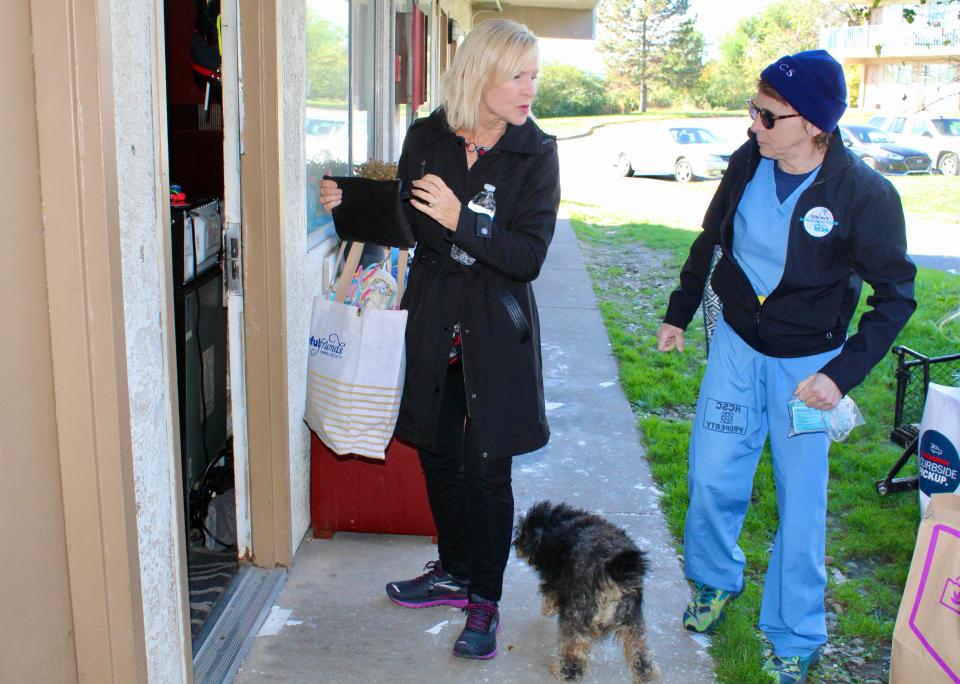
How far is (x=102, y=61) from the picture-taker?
79.0 inches

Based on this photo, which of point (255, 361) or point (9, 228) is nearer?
point (9, 228)

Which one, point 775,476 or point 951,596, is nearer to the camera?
point 951,596

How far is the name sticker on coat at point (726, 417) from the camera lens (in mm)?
3273

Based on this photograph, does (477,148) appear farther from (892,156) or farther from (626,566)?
(892,156)

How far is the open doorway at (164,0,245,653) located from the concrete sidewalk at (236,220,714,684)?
0.32 m

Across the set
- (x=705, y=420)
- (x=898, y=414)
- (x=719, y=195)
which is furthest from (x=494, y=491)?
(x=898, y=414)

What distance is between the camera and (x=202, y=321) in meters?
4.06

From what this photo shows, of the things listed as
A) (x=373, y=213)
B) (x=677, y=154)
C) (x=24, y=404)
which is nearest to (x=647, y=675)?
(x=373, y=213)

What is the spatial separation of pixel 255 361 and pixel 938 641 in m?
2.38

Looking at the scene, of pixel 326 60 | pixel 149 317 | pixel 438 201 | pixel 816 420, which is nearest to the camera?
pixel 149 317

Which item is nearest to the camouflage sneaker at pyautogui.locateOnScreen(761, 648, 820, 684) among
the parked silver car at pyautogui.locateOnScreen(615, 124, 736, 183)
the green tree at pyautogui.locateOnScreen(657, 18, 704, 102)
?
the parked silver car at pyautogui.locateOnScreen(615, 124, 736, 183)

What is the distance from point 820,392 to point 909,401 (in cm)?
274

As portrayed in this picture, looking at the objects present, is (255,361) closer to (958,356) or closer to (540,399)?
(540,399)

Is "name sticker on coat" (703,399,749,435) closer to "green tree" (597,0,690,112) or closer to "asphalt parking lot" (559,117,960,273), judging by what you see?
"asphalt parking lot" (559,117,960,273)
